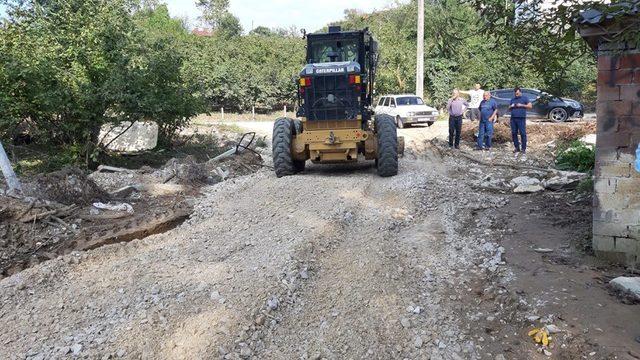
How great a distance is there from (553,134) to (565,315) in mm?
11837

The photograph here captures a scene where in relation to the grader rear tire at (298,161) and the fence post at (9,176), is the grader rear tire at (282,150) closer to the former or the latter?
the grader rear tire at (298,161)

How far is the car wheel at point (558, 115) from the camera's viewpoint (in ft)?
65.6

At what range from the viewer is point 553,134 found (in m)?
14.9

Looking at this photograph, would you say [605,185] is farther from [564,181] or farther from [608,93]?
[564,181]

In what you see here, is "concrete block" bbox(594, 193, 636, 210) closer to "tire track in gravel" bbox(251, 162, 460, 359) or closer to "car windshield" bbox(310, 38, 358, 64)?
"tire track in gravel" bbox(251, 162, 460, 359)

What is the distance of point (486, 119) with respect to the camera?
522 inches

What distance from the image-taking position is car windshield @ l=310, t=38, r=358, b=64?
1061cm

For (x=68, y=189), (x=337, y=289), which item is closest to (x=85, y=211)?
(x=68, y=189)

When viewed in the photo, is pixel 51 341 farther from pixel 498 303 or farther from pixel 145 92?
pixel 145 92

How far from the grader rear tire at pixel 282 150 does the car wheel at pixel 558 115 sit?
13.9 m

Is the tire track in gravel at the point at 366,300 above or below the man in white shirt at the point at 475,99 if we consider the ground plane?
below

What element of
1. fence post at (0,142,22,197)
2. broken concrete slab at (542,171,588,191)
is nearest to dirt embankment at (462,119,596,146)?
broken concrete slab at (542,171,588,191)

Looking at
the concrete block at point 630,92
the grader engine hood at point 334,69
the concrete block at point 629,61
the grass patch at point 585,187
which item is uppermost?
the grader engine hood at point 334,69

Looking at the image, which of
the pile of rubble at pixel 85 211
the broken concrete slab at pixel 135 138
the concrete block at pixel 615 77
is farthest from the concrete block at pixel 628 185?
the broken concrete slab at pixel 135 138
